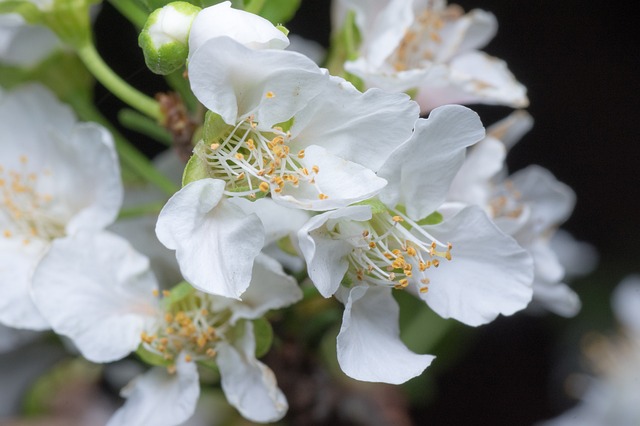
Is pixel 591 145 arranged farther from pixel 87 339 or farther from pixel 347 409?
pixel 87 339

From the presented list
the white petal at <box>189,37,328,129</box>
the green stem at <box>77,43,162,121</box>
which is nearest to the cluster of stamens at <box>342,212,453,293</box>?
the white petal at <box>189,37,328,129</box>

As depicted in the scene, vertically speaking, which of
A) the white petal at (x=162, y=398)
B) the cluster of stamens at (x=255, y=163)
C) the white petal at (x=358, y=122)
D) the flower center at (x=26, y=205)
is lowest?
the flower center at (x=26, y=205)

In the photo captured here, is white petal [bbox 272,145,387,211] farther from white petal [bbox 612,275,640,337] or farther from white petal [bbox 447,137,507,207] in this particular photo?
white petal [bbox 612,275,640,337]

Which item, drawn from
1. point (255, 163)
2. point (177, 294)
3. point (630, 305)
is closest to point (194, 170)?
point (255, 163)

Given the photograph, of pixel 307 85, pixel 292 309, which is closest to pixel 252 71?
pixel 307 85

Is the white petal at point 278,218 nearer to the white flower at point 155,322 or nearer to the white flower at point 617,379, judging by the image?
the white flower at point 155,322

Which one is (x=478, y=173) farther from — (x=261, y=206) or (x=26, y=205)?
(x=26, y=205)

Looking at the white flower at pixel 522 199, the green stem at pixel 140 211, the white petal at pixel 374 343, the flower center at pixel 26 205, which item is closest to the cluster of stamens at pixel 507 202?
the white flower at pixel 522 199
